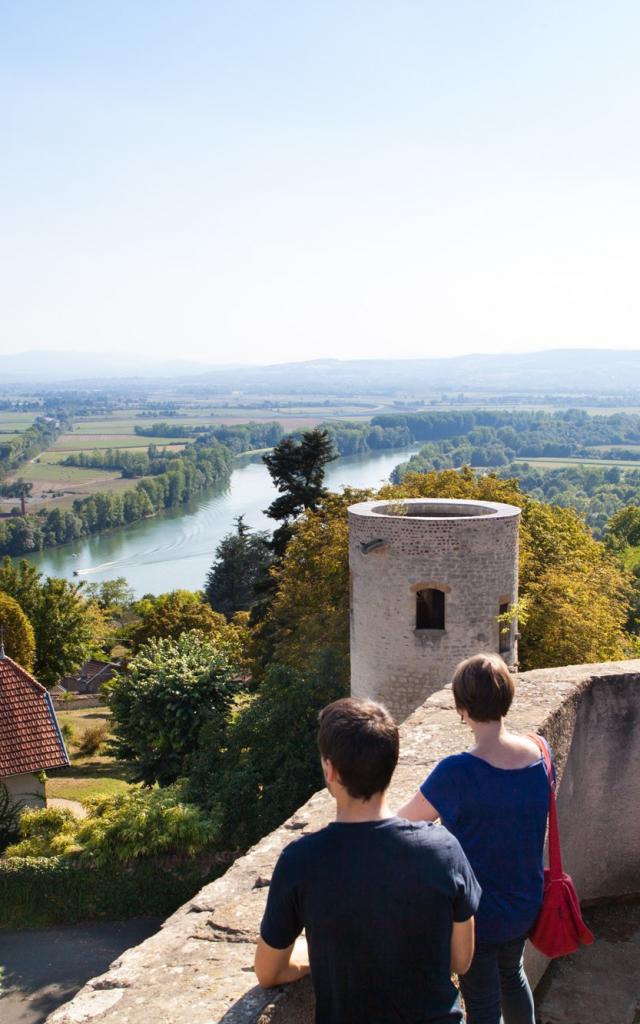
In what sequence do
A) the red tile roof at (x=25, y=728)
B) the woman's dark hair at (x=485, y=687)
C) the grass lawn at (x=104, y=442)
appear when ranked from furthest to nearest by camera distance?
the grass lawn at (x=104, y=442) < the red tile roof at (x=25, y=728) < the woman's dark hair at (x=485, y=687)

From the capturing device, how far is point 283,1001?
9.36 ft

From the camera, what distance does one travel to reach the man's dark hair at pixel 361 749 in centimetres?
244

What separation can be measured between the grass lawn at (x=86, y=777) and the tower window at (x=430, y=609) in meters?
9.08

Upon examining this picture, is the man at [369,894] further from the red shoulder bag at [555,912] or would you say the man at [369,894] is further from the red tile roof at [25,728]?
the red tile roof at [25,728]

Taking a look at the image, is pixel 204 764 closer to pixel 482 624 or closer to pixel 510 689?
pixel 482 624

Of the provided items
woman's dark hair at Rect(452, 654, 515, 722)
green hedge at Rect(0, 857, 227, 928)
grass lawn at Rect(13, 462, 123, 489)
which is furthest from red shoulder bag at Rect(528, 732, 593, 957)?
grass lawn at Rect(13, 462, 123, 489)

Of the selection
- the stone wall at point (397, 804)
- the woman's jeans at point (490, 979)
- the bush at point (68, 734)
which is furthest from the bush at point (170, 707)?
the woman's jeans at point (490, 979)

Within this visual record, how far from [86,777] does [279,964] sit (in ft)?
74.1

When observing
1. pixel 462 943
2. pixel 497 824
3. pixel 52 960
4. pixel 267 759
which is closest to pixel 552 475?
pixel 267 759

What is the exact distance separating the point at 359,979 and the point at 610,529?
41.1 m

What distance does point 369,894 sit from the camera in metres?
2.41

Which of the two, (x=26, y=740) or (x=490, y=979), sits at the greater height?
(x=490, y=979)

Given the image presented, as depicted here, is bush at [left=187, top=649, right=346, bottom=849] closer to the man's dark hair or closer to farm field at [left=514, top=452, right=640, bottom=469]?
the man's dark hair

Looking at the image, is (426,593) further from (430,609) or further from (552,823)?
(552,823)
